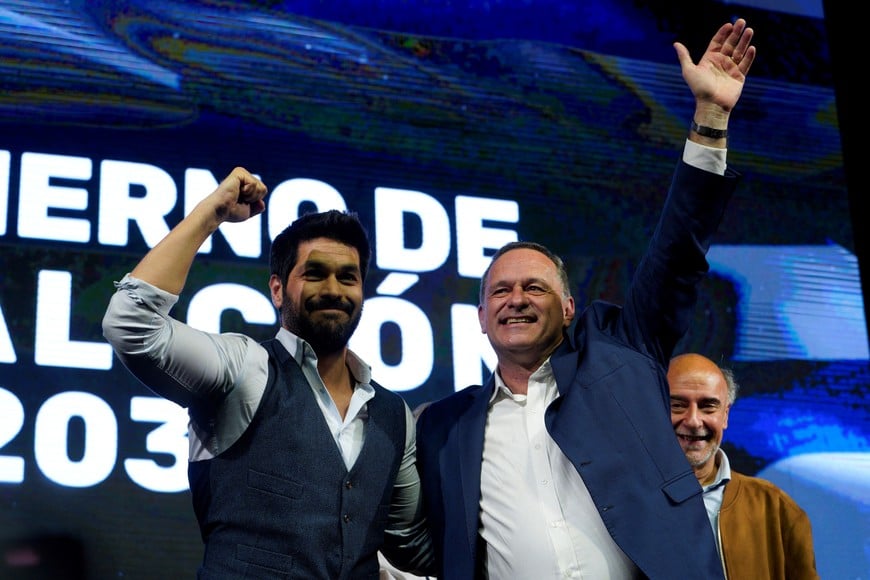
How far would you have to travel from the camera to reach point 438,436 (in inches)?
99.3

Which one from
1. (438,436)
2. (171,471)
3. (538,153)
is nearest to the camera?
(438,436)

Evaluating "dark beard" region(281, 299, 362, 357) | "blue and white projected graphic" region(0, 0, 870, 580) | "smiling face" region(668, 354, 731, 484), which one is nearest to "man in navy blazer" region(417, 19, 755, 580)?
"dark beard" region(281, 299, 362, 357)

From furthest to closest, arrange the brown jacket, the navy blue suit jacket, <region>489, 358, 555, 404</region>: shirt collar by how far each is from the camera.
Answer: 1. the brown jacket
2. <region>489, 358, 555, 404</region>: shirt collar
3. the navy blue suit jacket

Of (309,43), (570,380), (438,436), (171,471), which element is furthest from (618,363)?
(309,43)

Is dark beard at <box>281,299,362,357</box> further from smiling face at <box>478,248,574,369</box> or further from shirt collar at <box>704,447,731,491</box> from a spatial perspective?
shirt collar at <box>704,447,731,491</box>


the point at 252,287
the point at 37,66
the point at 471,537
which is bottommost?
the point at 471,537

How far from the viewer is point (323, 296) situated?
7.59 feet

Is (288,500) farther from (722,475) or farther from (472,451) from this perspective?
(722,475)

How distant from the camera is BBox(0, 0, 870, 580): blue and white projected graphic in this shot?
11.1ft

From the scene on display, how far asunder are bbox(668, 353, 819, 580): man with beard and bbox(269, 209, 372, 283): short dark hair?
3.15 ft

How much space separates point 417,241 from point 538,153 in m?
0.61

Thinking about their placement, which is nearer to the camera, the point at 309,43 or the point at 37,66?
the point at 37,66

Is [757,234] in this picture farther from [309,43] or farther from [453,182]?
[309,43]

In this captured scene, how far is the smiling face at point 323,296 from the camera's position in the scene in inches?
91.0
